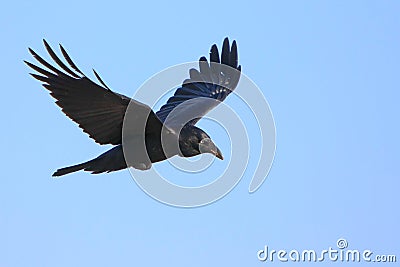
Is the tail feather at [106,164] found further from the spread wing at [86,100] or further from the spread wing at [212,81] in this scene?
the spread wing at [212,81]

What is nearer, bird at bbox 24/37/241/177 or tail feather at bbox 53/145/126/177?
bird at bbox 24/37/241/177

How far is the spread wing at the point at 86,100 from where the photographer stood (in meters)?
12.5

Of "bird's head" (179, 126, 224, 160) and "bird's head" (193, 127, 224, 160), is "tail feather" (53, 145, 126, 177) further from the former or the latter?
"bird's head" (193, 127, 224, 160)

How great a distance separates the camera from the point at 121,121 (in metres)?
13.2

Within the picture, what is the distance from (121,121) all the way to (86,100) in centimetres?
70

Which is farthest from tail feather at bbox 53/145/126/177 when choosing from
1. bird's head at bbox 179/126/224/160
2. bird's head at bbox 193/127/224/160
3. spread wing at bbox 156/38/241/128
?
spread wing at bbox 156/38/241/128

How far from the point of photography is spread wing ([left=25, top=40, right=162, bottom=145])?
12492 mm

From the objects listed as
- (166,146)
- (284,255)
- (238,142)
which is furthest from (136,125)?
(284,255)

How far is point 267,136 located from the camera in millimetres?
14531

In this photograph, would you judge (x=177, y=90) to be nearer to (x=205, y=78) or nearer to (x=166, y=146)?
(x=205, y=78)

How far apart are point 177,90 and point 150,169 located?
11.5 ft

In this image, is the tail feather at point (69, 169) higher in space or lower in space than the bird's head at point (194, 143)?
lower

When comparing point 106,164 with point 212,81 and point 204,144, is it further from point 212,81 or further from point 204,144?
point 212,81

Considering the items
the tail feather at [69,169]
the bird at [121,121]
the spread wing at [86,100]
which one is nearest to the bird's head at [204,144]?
the bird at [121,121]
